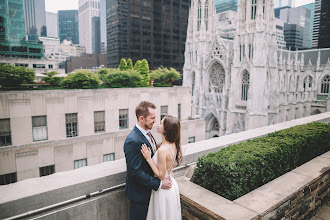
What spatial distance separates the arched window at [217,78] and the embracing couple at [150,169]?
4310 centimetres

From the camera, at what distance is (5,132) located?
1516cm

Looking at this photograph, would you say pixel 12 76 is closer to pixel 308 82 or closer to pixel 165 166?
pixel 165 166

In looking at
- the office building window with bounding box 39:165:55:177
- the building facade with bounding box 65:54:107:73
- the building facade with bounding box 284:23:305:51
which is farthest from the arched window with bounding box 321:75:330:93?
the building facade with bounding box 284:23:305:51

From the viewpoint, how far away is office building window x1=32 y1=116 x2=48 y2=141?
16.1 meters

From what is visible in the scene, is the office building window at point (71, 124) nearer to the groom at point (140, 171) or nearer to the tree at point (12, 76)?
the tree at point (12, 76)

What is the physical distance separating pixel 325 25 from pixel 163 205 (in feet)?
358

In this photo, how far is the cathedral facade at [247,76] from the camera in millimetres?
37188

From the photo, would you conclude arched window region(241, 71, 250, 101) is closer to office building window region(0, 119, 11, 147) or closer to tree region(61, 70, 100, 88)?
tree region(61, 70, 100, 88)

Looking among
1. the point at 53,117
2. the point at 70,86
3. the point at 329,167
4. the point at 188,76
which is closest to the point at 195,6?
the point at 188,76

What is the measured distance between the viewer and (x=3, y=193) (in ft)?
11.1

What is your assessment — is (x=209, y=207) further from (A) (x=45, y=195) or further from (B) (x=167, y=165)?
(A) (x=45, y=195)

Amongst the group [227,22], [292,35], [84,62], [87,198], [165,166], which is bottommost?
[87,198]

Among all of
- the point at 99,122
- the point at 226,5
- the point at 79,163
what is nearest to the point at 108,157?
the point at 79,163

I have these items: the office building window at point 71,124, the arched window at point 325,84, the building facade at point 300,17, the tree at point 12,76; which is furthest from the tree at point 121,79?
the building facade at point 300,17
